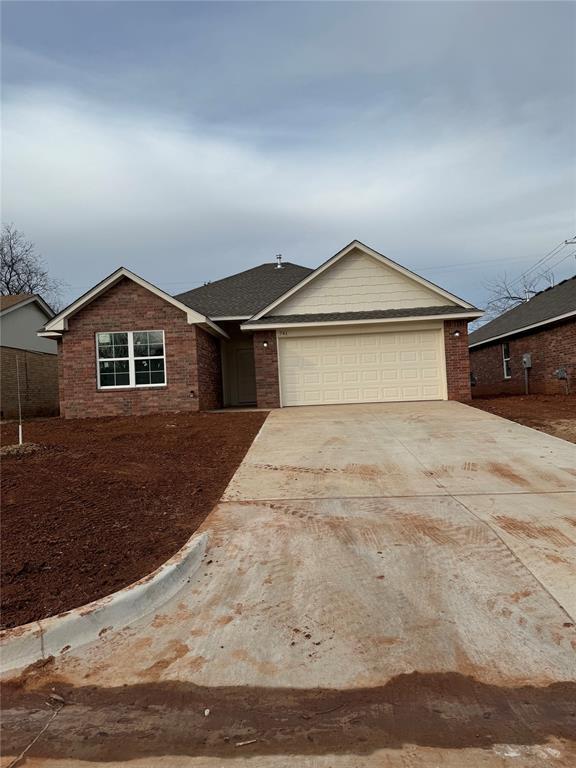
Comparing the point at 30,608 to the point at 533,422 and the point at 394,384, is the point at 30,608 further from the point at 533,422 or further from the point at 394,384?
the point at 394,384

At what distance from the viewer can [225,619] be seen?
373 centimetres

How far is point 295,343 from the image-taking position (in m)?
16.2

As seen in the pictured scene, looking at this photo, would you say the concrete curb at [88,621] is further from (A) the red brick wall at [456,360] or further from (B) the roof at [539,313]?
(B) the roof at [539,313]

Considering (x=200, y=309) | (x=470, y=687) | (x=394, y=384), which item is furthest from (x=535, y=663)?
(x=200, y=309)

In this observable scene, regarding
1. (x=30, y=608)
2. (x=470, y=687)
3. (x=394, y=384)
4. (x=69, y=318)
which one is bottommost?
(x=470, y=687)

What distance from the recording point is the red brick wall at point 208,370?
52.0 ft

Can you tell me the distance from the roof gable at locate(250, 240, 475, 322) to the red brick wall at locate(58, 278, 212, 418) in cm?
329

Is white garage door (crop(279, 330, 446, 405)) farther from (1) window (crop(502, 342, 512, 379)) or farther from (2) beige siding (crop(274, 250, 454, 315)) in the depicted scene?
(1) window (crop(502, 342, 512, 379))

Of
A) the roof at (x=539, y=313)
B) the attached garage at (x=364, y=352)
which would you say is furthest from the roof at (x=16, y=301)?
the roof at (x=539, y=313)

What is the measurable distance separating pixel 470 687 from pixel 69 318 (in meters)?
15.1

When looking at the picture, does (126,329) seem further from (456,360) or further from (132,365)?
(456,360)

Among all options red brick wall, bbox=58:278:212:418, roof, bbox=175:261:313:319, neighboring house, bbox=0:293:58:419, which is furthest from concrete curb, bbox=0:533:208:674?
neighboring house, bbox=0:293:58:419

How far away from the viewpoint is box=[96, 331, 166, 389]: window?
15469 mm

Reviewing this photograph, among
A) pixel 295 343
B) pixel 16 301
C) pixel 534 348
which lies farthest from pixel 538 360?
pixel 16 301
